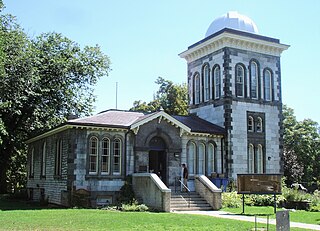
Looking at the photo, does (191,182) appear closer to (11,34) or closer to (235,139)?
(235,139)

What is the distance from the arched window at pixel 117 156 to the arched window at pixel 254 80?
1137 centimetres

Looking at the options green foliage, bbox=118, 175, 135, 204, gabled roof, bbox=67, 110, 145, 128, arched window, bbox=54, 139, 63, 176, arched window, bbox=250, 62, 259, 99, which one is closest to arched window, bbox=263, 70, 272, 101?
arched window, bbox=250, 62, 259, 99

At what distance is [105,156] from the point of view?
2528cm

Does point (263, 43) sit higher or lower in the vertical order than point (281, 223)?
higher

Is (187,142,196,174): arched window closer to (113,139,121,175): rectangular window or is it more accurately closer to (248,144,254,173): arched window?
(248,144,254,173): arched window

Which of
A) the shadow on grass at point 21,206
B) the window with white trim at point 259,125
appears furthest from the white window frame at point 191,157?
the shadow on grass at point 21,206

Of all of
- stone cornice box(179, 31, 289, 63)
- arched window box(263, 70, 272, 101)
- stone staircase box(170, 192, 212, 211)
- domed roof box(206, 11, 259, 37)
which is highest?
domed roof box(206, 11, 259, 37)

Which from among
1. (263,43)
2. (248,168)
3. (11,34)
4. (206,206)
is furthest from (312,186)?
(11,34)

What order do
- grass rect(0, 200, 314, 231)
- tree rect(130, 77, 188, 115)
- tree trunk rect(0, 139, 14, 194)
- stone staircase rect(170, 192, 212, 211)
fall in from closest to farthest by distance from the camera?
grass rect(0, 200, 314, 231), stone staircase rect(170, 192, 212, 211), tree trunk rect(0, 139, 14, 194), tree rect(130, 77, 188, 115)

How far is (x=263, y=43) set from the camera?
32531 mm

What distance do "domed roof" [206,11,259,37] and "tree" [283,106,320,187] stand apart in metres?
14.9

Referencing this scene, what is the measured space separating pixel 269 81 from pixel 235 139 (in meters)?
5.82

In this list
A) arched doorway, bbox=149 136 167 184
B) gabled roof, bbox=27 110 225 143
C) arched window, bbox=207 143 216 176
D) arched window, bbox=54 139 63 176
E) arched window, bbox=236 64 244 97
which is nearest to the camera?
gabled roof, bbox=27 110 225 143

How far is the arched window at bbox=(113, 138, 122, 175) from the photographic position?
83.7ft
